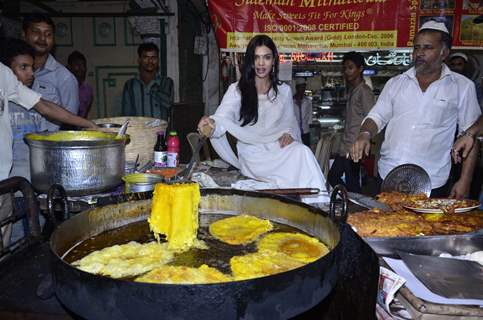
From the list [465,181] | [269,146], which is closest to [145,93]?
[269,146]

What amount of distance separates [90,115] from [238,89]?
5.57 metres

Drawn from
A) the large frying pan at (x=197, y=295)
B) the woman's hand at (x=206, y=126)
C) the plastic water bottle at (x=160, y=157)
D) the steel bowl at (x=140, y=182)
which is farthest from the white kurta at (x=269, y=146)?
the large frying pan at (x=197, y=295)

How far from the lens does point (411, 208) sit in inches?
103

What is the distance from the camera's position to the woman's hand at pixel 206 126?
3771mm

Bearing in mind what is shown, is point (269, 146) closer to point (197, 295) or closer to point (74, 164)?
point (74, 164)

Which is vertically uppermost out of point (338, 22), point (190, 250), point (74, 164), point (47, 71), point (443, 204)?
point (338, 22)

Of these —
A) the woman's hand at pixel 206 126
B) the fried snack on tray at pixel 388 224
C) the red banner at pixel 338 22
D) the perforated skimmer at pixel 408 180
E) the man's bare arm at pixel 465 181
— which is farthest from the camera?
the red banner at pixel 338 22

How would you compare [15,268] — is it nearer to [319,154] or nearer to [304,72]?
[319,154]

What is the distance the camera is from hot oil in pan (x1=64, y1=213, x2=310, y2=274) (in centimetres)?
196

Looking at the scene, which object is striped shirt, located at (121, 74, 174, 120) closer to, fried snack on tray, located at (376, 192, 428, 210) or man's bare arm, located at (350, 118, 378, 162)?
man's bare arm, located at (350, 118, 378, 162)

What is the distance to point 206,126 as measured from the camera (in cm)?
381

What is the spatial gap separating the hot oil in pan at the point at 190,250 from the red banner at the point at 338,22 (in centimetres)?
403

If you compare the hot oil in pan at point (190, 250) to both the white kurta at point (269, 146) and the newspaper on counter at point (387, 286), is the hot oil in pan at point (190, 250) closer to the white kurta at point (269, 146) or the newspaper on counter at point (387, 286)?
the newspaper on counter at point (387, 286)

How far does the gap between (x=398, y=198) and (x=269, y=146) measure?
187 centimetres
